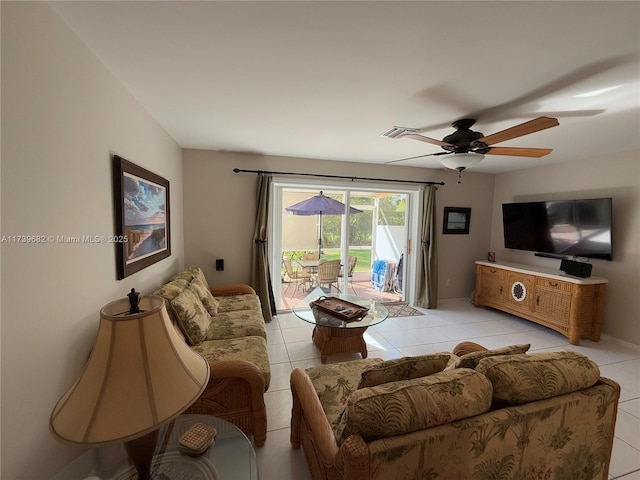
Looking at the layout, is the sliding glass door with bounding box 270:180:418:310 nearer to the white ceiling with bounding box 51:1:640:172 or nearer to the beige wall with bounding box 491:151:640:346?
the white ceiling with bounding box 51:1:640:172

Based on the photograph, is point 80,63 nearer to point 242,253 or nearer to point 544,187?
point 242,253

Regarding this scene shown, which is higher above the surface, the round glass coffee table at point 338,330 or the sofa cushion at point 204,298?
the sofa cushion at point 204,298

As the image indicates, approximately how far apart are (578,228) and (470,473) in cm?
385

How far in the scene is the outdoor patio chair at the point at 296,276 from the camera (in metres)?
4.32

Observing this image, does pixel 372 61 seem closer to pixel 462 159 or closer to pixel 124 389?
pixel 462 159

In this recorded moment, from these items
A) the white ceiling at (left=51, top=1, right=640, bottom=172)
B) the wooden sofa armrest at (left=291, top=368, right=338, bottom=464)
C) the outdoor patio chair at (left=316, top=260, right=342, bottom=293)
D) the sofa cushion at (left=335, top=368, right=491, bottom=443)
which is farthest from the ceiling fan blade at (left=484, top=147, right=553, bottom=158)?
the outdoor patio chair at (left=316, top=260, right=342, bottom=293)

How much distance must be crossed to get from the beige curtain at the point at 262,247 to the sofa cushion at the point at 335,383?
2.05 metres

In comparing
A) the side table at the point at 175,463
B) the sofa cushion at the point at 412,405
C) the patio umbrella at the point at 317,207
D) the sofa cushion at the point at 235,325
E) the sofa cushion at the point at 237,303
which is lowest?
the side table at the point at 175,463

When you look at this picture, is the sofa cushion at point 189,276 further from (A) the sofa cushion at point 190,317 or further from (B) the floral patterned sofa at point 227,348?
(A) the sofa cushion at point 190,317

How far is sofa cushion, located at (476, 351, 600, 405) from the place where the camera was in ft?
3.76

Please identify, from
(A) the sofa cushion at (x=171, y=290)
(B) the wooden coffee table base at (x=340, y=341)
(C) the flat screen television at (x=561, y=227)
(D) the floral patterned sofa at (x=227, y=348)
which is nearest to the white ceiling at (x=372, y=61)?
(C) the flat screen television at (x=561, y=227)

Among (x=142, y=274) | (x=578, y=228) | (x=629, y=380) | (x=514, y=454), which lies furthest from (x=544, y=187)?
(x=142, y=274)

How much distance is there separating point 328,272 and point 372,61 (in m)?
3.18

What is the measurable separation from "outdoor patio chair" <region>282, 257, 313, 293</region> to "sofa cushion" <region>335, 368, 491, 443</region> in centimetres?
331
